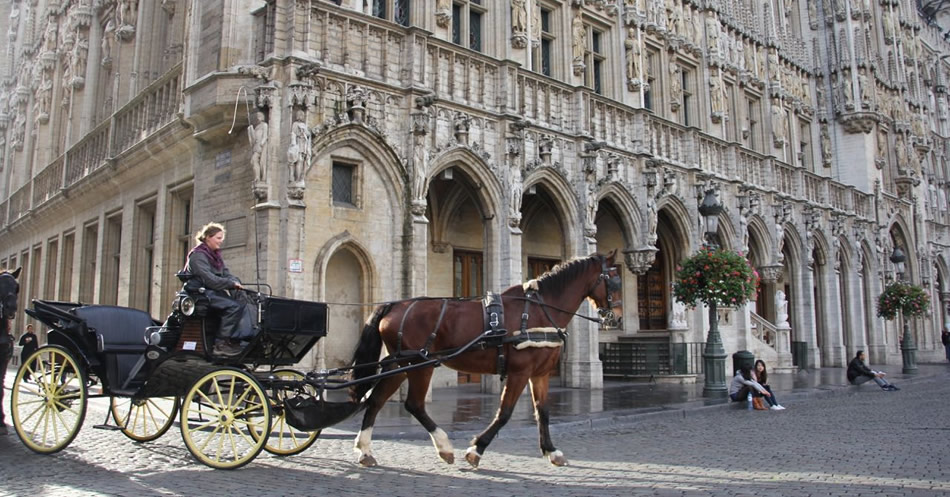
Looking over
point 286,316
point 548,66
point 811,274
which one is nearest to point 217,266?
point 286,316

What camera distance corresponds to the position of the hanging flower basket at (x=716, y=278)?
15.6 meters

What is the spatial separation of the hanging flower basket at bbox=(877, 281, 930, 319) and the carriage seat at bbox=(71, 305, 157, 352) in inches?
1006

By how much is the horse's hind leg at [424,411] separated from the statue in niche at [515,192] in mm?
9345

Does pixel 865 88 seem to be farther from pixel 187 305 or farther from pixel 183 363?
pixel 183 363

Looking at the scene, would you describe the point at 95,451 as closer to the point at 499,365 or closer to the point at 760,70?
the point at 499,365

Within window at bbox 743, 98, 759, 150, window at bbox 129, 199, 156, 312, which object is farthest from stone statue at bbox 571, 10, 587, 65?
window at bbox 129, 199, 156, 312

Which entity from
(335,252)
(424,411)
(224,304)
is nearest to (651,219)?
(335,252)

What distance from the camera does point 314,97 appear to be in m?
13.2

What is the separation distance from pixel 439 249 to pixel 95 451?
38.2 feet

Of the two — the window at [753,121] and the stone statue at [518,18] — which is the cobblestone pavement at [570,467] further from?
the window at [753,121]

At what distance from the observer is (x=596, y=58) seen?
21.8m

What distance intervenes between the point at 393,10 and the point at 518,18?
3.45m

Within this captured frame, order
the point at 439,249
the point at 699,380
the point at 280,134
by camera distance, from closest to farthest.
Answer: the point at 280,134
the point at 439,249
the point at 699,380

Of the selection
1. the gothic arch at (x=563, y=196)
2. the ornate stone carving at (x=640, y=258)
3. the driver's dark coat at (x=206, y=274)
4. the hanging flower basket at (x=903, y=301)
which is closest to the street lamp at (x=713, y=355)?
the gothic arch at (x=563, y=196)
